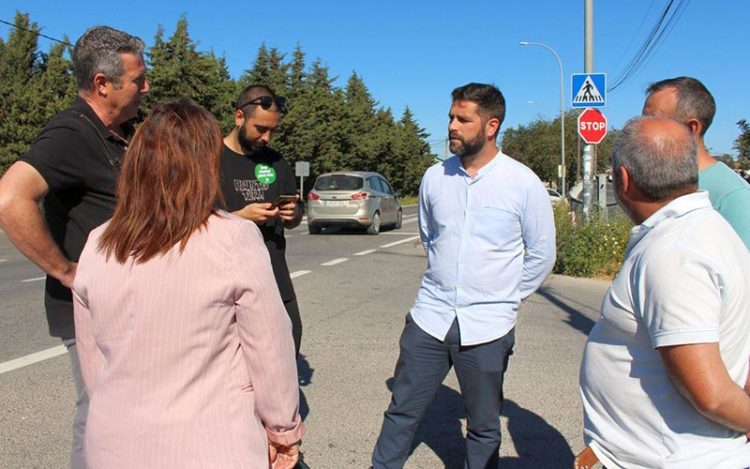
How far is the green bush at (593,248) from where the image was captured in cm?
1134

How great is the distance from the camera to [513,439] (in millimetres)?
4195

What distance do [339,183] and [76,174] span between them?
55.3 feet

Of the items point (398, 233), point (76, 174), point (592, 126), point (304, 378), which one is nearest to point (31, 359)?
point (304, 378)

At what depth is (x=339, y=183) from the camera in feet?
63.2

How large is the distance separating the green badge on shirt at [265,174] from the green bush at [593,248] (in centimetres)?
852

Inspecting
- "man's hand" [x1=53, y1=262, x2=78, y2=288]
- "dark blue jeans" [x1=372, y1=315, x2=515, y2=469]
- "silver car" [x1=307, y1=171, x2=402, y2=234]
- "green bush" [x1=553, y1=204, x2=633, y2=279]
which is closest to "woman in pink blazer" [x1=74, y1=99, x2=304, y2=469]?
"man's hand" [x1=53, y1=262, x2=78, y2=288]

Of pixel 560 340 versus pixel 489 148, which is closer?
pixel 489 148

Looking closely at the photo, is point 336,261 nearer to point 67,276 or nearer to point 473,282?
point 473,282

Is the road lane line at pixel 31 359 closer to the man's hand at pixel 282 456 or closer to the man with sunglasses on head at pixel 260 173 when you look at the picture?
the man with sunglasses on head at pixel 260 173

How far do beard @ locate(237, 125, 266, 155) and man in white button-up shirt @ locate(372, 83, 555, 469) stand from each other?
3.46ft

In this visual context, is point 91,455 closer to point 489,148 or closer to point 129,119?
point 129,119

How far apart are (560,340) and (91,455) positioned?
18.4 ft

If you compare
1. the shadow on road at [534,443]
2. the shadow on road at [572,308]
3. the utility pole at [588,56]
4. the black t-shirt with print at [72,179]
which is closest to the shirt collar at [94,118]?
the black t-shirt with print at [72,179]

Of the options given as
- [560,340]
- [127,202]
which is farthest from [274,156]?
[560,340]
